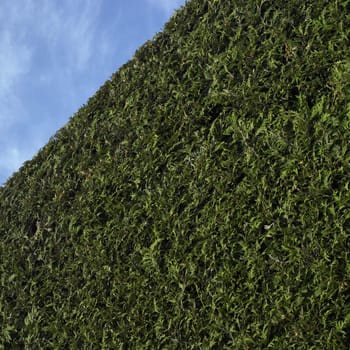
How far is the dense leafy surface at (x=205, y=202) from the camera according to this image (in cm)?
394

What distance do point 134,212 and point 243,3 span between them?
5.90ft

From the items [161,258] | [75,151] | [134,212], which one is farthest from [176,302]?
[75,151]

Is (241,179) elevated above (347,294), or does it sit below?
above

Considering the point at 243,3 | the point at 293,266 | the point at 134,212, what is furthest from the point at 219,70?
the point at 293,266

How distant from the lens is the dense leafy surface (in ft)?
12.9

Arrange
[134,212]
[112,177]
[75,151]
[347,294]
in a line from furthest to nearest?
[75,151] < [112,177] < [134,212] < [347,294]

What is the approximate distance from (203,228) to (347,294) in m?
1.17

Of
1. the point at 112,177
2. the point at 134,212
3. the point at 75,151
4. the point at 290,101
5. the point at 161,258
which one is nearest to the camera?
the point at 290,101

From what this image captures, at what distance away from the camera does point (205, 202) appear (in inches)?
182

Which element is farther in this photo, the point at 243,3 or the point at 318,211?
the point at 243,3

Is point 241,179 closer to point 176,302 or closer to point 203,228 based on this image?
point 203,228

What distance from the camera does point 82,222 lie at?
5.70 metres

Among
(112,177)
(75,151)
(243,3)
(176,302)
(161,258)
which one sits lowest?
(176,302)

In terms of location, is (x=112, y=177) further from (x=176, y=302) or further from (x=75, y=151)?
(x=176, y=302)
